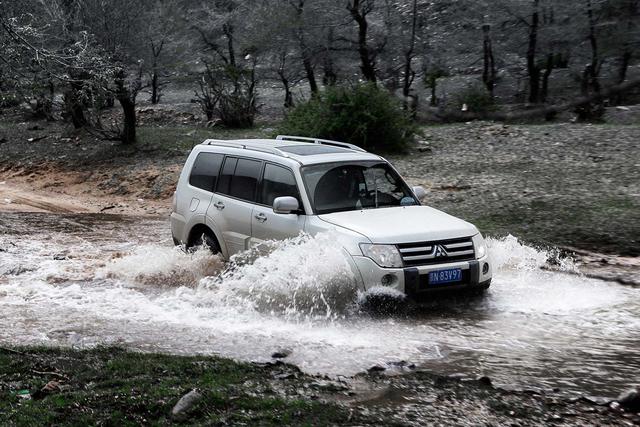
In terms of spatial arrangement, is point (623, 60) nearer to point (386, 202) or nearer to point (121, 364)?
point (386, 202)

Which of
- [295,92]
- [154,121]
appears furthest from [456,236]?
[295,92]

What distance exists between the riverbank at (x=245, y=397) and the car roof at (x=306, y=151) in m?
3.36

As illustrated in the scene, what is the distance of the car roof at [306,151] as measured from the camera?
912cm

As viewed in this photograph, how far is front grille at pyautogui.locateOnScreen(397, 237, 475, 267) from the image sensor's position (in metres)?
7.79

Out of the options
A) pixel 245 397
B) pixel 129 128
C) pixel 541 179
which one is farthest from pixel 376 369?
pixel 129 128

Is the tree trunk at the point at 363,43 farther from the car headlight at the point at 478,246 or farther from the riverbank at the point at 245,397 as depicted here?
the riverbank at the point at 245,397

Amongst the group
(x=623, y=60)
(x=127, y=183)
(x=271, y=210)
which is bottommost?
(x=127, y=183)

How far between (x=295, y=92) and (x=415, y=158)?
1887cm

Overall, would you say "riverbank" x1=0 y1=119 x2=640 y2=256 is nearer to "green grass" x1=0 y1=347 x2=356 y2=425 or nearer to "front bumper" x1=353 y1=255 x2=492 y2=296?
"front bumper" x1=353 y1=255 x2=492 y2=296

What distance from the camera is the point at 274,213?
29.0 feet

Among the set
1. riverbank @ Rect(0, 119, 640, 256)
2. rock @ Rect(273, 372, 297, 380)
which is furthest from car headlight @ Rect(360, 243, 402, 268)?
riverbank @ Rect(0, 119, 640, 256)

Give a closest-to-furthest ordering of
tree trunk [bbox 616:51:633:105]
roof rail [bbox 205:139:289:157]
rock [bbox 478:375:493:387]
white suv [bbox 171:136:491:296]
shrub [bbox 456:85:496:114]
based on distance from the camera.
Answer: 1. rock [bbox 478:375:493:387]
2. white suv [bbox 171:136:491:296]
3. roof rail [bbox 205:139:289:157]
4. shrub [bbox 456:85:496:114]
5. tree trunk [bbox 616:51:633:105]

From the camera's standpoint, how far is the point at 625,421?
16.9ft

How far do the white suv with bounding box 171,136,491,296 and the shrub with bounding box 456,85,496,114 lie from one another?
1734cm
